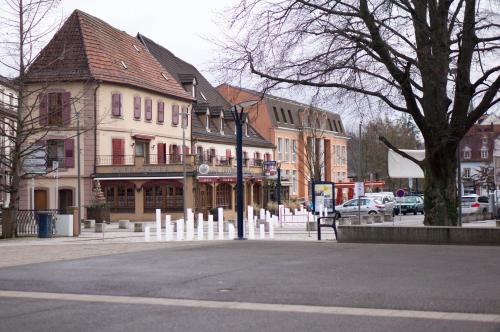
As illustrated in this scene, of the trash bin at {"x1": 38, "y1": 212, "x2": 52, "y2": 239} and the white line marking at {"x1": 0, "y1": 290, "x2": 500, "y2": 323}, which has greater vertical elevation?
the trash bin at {"x1": 38, "y1": 212, "x2": 52, "y2": 239}

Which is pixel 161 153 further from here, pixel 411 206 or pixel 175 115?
pixel 411 206

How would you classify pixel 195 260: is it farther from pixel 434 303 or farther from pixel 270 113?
pixel 270 113

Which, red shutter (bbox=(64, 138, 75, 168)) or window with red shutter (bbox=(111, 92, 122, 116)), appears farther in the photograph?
window with red shutter (bbox=(111, 92, 122, 116))

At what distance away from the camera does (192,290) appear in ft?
39.2

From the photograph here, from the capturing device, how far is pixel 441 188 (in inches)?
870

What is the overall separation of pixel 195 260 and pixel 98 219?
33573mm

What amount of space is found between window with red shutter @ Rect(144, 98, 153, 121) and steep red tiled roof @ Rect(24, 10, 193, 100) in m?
1.04

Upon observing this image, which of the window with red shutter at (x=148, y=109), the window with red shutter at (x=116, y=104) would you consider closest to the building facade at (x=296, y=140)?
the window with red shutter at (x=148, y=109)

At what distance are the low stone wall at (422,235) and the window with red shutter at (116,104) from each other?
34.8 metres

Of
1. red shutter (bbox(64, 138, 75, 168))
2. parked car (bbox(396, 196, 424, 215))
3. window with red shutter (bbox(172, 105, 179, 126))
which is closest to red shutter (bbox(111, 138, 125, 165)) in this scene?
red shutter (bbox(64, 138, 75, 168))

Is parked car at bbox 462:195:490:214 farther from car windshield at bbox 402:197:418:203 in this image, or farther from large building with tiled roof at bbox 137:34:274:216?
large building with tiled roof at bbox 137:34:274:216

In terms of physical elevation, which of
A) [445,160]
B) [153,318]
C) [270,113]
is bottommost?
[153,318]

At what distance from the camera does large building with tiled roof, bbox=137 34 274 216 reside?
57.2 m

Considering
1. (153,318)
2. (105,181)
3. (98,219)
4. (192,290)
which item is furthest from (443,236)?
(105,181)
